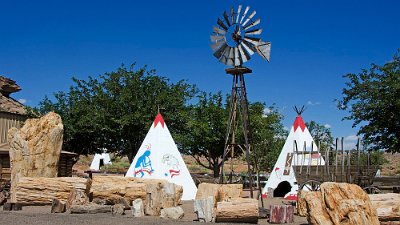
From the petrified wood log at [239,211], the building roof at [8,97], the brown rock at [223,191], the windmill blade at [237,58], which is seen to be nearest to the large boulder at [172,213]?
the petrified wood log at [239,211]

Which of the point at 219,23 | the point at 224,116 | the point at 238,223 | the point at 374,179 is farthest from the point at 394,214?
the point at 224,116

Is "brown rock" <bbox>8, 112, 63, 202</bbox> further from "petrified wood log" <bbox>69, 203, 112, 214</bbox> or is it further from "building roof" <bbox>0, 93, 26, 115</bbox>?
"building roof" <bbox>0, 93, 26, 115</bbox>

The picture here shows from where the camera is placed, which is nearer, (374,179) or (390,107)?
(374,179)

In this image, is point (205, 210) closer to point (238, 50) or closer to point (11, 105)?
point (238, 50)

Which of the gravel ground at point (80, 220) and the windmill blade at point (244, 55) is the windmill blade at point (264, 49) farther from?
the gravel ground at point (80, 220)

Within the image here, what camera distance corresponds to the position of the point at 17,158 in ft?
48.1

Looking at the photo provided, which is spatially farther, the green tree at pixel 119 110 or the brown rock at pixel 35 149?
the green tree at pixel 119 110

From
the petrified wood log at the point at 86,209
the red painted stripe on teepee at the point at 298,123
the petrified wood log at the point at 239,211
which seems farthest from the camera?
the red painted stripe on teepee at the point at 298,123

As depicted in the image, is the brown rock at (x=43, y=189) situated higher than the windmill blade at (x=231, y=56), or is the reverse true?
the windmill blade at (x=231, y=56)

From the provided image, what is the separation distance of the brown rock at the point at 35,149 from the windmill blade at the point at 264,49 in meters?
6.77

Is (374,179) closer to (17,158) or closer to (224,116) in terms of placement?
(17,158)

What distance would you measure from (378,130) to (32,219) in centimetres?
1463

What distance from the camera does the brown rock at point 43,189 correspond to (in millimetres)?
13547

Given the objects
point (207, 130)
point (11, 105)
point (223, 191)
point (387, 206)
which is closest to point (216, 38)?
point (223, 191)
